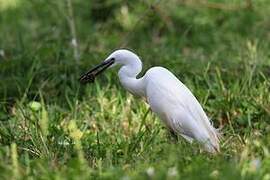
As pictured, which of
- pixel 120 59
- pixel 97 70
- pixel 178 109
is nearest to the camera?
pixel 178 109

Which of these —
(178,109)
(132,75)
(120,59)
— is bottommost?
(178,109)

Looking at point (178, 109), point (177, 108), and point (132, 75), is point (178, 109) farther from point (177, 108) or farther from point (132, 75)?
point (132, 75)

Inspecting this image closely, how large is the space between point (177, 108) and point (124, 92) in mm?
1550

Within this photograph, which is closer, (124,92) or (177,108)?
(177,108)

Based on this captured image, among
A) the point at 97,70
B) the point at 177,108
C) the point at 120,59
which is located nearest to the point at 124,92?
the point at 97,70

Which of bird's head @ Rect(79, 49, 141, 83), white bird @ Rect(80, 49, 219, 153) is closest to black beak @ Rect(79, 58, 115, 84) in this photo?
bird's head @ Rect(79, 49, 141, 83)

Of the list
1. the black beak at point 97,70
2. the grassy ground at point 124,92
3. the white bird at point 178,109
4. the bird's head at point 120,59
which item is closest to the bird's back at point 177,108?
the white bird at point 178,109

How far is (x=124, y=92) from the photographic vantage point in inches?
236

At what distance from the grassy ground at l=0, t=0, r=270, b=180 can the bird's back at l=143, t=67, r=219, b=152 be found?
10cm

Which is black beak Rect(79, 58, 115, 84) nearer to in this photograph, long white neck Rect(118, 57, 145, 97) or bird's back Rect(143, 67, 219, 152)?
long white neck Rect(118, 57, 145, 97)

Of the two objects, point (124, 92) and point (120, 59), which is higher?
point (120, 59)

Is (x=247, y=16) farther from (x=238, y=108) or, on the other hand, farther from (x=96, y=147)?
(x=96, y=147)

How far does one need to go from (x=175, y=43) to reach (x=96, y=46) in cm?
82

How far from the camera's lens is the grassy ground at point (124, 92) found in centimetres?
376
